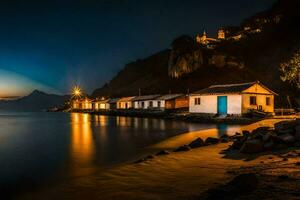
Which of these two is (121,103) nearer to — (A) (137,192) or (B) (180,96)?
(B) (180,96)

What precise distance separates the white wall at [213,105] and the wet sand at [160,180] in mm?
28823

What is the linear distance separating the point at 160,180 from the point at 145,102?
6681 cm

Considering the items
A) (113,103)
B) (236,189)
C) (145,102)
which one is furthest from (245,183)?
(113,103)

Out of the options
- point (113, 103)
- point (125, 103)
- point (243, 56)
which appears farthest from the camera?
point (243, 56)

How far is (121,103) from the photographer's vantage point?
9400cm

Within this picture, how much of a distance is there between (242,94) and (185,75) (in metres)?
83.6

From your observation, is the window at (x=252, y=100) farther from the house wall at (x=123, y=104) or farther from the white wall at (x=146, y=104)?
the house wall at (x=123, y=104)

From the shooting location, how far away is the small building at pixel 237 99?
40.9 m

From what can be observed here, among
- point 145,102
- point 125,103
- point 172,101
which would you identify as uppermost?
point 172,101

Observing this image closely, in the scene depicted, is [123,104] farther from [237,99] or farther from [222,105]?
[237,99]

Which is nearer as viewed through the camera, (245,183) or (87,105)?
(245,183)

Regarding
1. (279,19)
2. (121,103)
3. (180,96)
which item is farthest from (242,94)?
(279,19)

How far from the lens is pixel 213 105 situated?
147 ft

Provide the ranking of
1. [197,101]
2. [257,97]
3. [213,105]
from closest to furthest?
[257,97] → [213,105] → [197,101]
